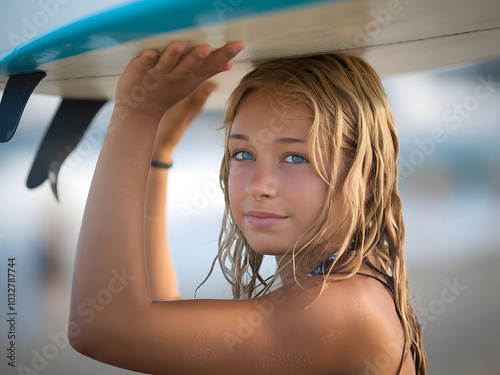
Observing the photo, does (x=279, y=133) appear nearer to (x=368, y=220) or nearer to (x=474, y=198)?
(x=368, y=220)

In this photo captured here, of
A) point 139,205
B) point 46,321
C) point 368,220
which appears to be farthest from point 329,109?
point 46,321

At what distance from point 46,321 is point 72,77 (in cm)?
64

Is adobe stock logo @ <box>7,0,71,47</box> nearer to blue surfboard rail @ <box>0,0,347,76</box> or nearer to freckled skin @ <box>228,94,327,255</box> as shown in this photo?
blue surfboard rail @ <box>0,0,347,76</box>

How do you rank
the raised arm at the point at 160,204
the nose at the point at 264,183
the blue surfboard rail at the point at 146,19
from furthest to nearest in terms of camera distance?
the raised arm at the point at 160,204 → the nose at the point at 264,183 → the blue surfboard rail at the point at 146,19

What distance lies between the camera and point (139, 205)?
25.3 inches

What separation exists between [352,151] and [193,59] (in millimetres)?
271

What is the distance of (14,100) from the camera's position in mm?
766

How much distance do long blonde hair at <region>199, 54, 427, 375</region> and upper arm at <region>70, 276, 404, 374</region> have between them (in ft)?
0.23

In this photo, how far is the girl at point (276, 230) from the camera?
608mm

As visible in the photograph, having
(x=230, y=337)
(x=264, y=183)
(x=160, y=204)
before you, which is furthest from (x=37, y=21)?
(x=230, y=337)

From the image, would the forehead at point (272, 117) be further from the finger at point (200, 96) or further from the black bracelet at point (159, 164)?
the black bracelet at point (159, 164)

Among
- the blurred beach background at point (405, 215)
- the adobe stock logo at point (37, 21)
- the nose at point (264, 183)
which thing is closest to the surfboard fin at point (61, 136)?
the blurred beach background at point (405, 215)

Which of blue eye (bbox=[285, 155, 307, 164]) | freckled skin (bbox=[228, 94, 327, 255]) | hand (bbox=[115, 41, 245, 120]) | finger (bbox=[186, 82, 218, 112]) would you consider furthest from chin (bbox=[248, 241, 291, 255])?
finger (bbox=[186, 82, 218, 112])

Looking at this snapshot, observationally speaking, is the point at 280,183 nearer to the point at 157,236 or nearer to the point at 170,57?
the point at 170,57
